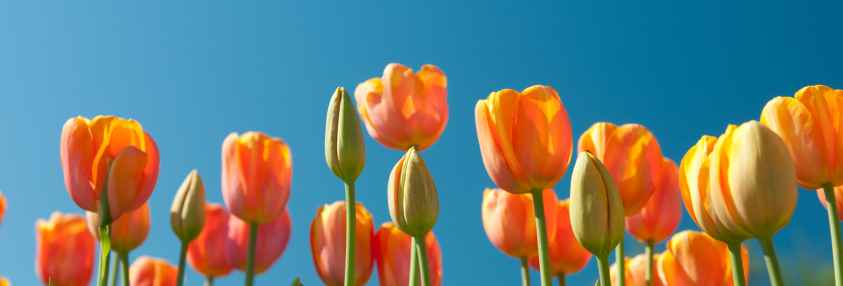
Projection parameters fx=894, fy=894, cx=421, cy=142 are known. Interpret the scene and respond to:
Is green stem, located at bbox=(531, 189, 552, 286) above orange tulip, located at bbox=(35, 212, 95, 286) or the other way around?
the other way around

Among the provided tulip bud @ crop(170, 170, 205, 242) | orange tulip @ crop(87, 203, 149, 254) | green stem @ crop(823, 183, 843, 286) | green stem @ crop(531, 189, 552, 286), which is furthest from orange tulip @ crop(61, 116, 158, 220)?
green stem @ crop(823, 183, 843, 286)

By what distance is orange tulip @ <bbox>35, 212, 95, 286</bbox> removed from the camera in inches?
128

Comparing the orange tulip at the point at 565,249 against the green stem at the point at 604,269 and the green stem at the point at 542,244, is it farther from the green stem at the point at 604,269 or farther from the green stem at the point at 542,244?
the green stem at the point at 604,269

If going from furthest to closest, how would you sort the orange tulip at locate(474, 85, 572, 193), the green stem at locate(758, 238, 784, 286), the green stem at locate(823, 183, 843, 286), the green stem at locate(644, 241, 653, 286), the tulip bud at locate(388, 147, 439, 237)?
1. the green stem at locate(644, 241, 653, 286)
2. the orange tulip at locate(474, 85, 572, 193)
3. the tulip bud at locate(388, 147, 439, 237)
4. the green stem at locate(823, 183, 843, 286)
5. the green stem at locate(758, 238, 784, 286)

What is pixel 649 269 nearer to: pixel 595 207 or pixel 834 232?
pixel 834 232

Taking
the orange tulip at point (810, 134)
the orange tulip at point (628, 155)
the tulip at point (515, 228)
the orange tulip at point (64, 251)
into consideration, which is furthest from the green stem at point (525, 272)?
the orange tulip at point (64, 251)

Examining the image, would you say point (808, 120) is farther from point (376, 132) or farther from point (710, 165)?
point (376, 132)

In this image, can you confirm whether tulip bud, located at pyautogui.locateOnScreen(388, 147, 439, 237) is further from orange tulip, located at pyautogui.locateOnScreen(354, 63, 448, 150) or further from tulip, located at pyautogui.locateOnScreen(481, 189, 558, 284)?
tulip, located at pyautogui.locateOnScreen(481, 189, 558, 284)

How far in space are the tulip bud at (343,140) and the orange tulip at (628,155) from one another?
2.03 feet

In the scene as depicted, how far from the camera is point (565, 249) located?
2.80 m

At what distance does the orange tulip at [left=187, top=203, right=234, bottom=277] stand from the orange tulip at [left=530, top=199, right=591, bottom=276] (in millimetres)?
1274

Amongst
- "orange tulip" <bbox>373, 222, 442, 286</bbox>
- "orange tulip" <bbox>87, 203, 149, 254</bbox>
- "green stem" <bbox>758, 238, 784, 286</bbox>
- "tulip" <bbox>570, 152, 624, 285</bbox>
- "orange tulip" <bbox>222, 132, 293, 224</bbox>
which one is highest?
"orange tulip" <bbox>222, 132, 293, 224</bbox>

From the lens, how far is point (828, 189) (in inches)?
84.6

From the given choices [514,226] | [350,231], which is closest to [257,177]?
[350,231]
